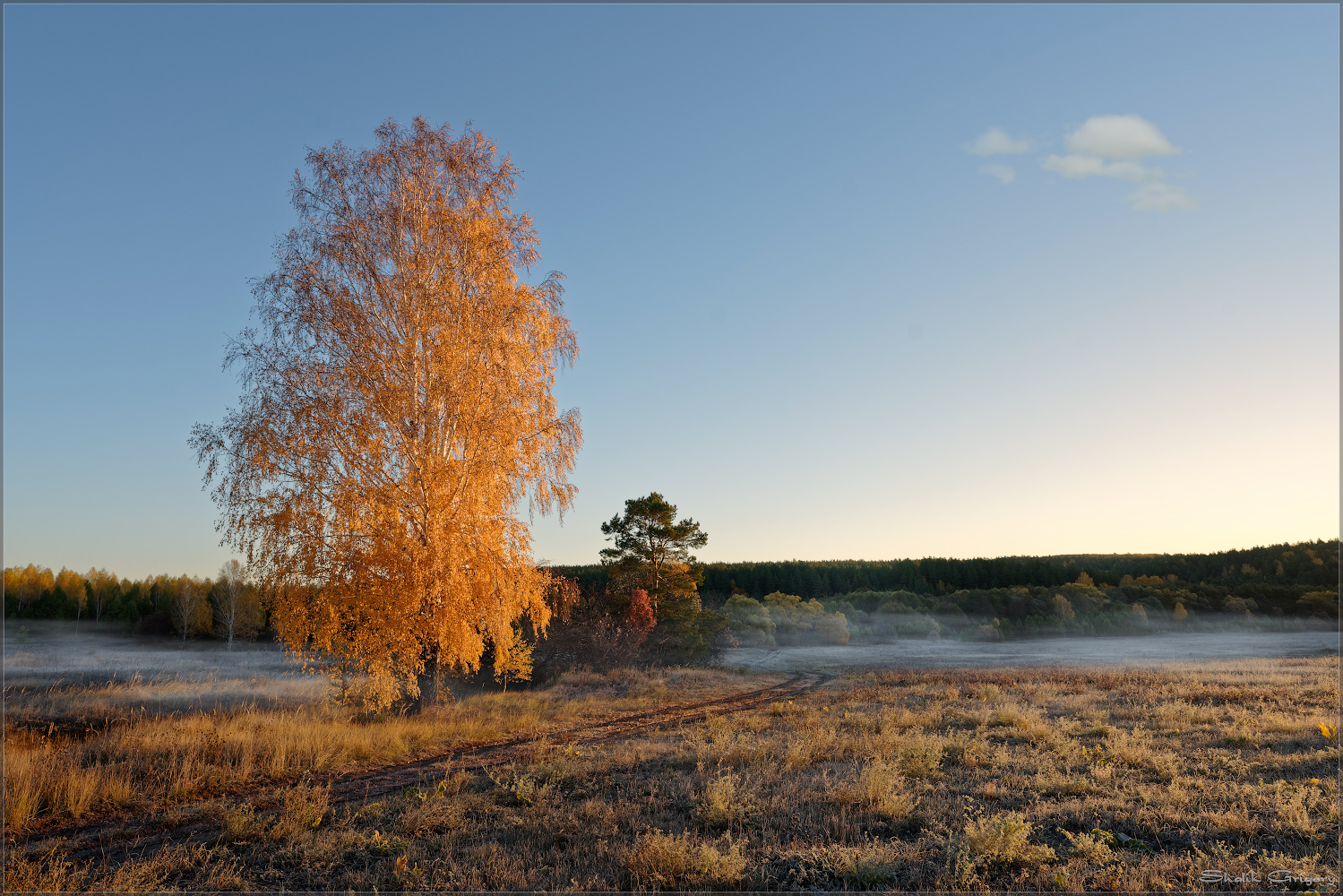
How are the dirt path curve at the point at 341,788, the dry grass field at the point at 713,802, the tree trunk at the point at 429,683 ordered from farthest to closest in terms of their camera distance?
the tree trunk at the point at 429,683 < the dirt path curve at the point at 341,788 < the dry grass field at the point at 713,802

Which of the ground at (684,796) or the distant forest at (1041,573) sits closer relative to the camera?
the ground at (684,796)

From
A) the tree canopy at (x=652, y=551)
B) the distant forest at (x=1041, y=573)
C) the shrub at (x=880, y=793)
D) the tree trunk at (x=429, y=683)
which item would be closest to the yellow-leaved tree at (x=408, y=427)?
the tree trunk at (x=429, y=683)

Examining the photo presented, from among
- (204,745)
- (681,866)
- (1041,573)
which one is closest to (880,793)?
(681,866)

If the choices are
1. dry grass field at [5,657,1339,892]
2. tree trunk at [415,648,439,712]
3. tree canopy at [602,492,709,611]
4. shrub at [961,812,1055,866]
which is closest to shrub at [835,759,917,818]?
dry grass field at [5,657,1339,892]

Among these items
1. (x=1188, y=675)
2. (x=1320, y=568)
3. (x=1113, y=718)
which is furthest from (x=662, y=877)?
(x=1320, y=568)

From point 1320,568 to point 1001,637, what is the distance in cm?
3585

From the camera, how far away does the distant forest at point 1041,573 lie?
6112 centimetres

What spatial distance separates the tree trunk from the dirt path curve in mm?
2841

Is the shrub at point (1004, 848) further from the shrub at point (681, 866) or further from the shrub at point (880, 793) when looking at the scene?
the shrub at point (681, 866)

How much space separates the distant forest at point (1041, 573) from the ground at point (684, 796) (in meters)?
42.9

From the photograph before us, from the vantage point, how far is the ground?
541cm

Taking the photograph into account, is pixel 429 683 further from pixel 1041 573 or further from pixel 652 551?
pixel 1041 573

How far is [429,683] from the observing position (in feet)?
47.8

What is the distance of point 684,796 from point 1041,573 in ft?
296
